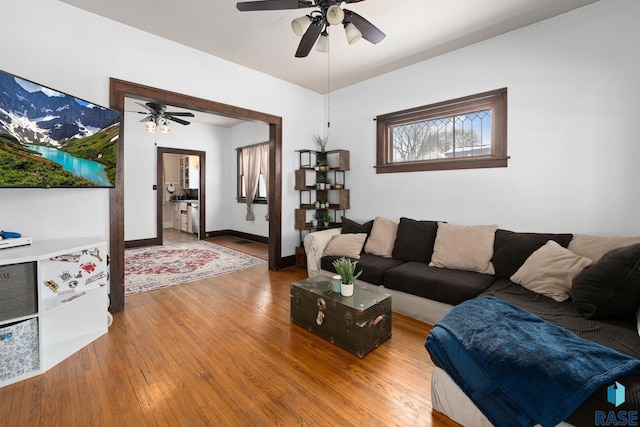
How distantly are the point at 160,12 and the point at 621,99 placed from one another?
4322mm

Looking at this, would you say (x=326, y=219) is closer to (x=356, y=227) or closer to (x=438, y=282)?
(x=356, y=227)

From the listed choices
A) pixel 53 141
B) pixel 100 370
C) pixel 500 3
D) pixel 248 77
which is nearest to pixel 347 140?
pixel 248 77

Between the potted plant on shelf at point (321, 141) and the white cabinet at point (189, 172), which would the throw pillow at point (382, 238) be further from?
the white cabinet at point (189, 172)

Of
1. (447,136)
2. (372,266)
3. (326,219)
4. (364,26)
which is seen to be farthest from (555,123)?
(326,219)

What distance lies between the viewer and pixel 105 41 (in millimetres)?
2881

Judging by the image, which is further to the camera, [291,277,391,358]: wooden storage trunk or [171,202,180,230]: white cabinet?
[171,202,180,230]: white cabinet

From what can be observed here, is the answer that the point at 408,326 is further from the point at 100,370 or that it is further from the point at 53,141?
the point at 53,141

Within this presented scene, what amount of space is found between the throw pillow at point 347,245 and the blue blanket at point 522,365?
74.0 inches

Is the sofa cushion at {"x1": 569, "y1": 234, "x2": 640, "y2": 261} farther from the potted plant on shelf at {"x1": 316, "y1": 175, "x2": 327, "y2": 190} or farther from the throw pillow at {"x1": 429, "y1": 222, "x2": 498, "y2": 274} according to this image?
the potted plant on shelf at {"x1": 316, "y1": 175, "x2": 327, "y2": 190}

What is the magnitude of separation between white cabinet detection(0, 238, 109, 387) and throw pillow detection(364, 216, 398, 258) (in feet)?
9.47

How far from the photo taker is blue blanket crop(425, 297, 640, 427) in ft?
3.98

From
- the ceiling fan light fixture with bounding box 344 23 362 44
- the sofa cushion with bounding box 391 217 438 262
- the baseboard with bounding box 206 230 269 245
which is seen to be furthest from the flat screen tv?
the baseboard with bounding box 206 230 269 245

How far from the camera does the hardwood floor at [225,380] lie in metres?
1.61

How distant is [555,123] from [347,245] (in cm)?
252
